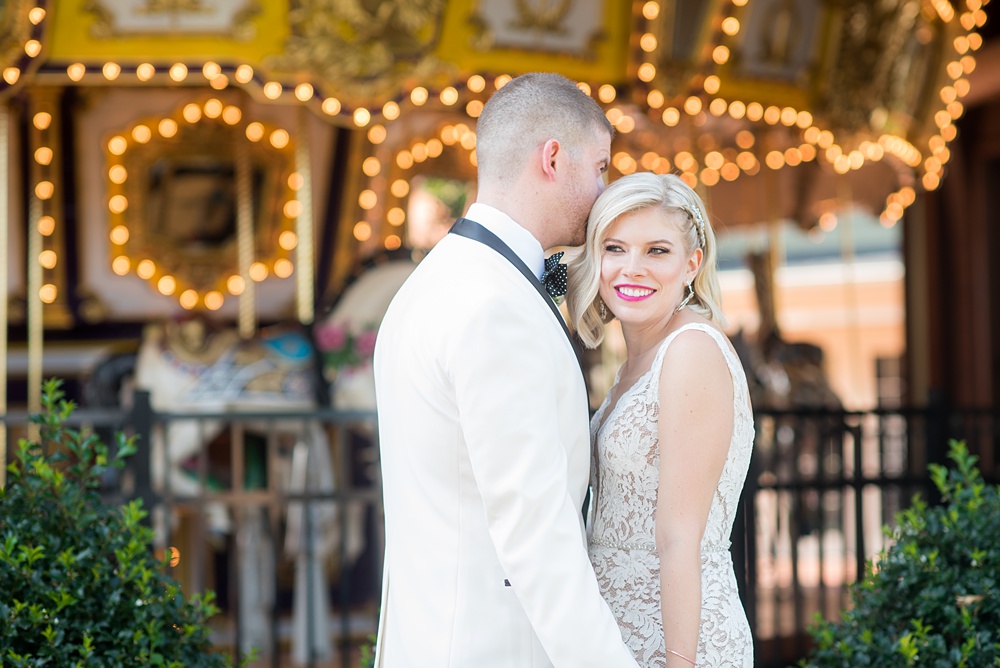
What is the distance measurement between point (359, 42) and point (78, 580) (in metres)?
4.25

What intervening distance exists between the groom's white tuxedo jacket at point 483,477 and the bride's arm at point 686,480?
0.16 m

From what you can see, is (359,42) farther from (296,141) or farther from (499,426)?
(499,426)

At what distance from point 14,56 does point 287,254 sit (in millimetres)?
2816

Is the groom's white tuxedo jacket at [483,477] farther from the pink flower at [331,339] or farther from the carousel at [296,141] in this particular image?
the pink flower at [331,339]

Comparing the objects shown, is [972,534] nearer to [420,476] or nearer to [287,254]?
[420,476]

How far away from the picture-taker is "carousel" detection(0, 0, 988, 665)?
6.38 metres

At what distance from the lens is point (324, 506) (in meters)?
6.62

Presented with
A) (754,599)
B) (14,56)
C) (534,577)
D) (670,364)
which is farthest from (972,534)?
(14,56)

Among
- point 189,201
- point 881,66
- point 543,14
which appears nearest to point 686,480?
point 543,14

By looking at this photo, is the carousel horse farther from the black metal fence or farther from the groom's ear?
the groom's ear

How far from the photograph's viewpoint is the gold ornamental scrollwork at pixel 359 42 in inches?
250

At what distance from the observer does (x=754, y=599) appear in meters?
3.69

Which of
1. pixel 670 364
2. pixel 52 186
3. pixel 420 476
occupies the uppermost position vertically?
pixel 52 186

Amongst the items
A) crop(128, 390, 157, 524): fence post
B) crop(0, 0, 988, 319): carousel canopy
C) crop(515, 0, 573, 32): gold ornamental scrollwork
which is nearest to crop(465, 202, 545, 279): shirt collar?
crop(128, 390, 157, 524): fence post
